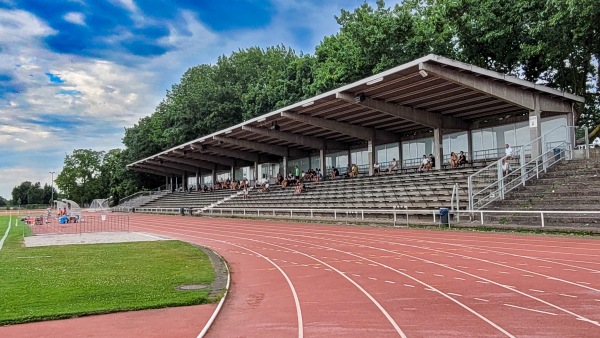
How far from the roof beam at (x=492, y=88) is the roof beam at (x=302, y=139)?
1687 cm

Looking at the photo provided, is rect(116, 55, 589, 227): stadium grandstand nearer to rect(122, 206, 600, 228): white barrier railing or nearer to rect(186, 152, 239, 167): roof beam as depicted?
rect(122, 206, 600, 228): white barrier railing

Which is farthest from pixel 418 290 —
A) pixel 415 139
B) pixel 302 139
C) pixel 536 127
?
pixel 302 139

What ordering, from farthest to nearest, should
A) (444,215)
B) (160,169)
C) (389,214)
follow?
(160,169)
(389,214)
(444,215)

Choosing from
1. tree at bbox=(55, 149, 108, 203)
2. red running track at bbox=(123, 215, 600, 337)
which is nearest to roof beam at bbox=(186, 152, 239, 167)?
red running track at bbox=(123, 215, 600, 337)

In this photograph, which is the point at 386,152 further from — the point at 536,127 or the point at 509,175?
the point at 509,175

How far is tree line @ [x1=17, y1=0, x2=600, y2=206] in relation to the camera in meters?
23.8

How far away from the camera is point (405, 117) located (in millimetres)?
25734

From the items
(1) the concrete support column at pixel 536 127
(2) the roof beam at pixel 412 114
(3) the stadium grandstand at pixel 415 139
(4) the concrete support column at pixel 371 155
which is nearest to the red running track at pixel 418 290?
(3) the stadium grandstand at pixel 415 139

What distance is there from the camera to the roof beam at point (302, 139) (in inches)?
1356

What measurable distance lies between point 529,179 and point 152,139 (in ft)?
190

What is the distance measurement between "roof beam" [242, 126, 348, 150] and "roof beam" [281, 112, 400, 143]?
17.5ft

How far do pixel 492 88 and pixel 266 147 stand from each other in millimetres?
23357

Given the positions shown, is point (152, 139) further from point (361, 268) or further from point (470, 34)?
point (361, 268)

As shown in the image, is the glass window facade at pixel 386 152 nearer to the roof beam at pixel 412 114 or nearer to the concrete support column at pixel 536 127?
the roof beam at pixel 412 114
